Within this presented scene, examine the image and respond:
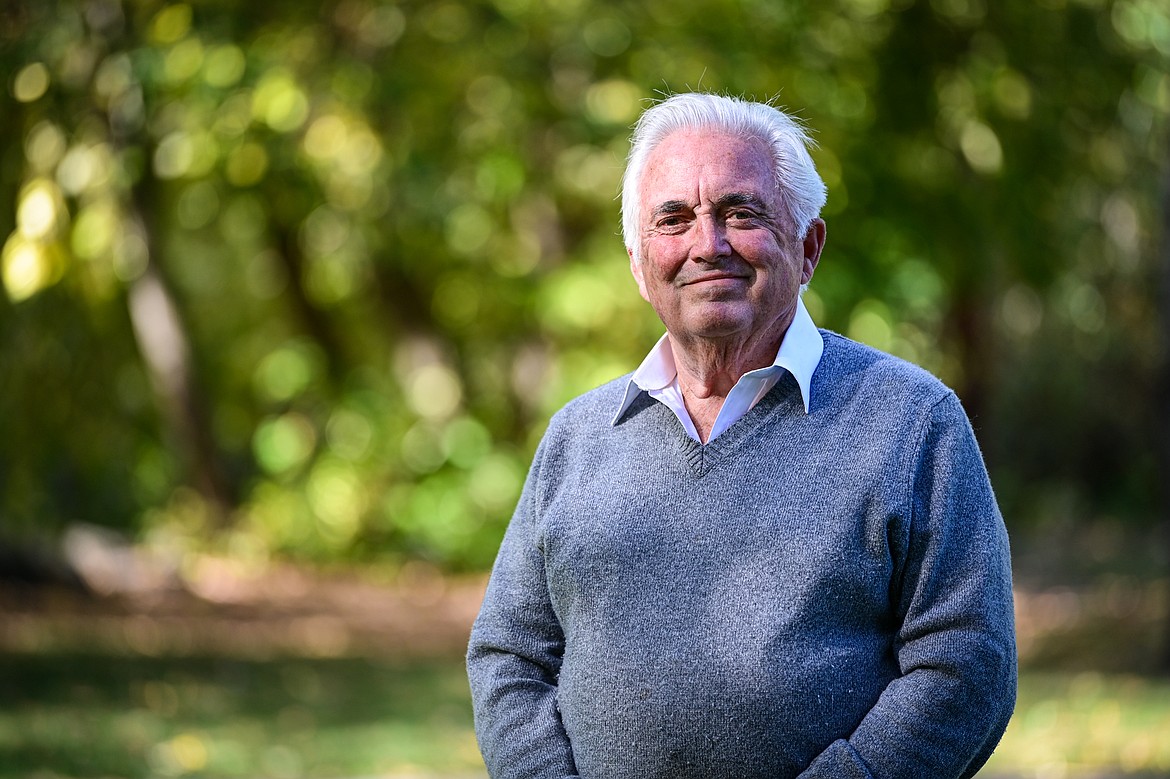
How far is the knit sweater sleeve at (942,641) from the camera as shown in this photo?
2.22 meters

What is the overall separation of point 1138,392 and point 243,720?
13537mm

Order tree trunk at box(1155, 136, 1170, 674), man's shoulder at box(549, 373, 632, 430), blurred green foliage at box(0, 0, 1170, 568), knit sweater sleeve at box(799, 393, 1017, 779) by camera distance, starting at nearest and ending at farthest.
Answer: knit sweater sleeve at box(799, 393, 1017, 779) < man's shoulder at box(549, 373, 632, 430) < blurred green foliage at box(0, 0, 1170, 568) < tree trunk at box(1155, 136, 1170, 674)

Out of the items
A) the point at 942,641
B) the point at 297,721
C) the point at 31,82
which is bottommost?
the point at 942,641

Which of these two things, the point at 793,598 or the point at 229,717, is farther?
the point at 229,717

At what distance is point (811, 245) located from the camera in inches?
100

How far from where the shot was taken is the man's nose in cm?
237

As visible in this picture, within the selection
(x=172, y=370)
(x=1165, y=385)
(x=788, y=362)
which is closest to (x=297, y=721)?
(x=1165, y=385)

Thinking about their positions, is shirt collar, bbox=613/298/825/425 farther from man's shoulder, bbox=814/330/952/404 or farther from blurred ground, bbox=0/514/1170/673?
blurred ground, bbox=0/514/1170/673

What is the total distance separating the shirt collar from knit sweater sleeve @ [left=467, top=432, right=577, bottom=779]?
24 centimetres

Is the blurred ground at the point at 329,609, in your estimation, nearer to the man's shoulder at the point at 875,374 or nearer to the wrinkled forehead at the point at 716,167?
the man's shoulder at the point at 875,374

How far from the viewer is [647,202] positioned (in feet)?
8.08

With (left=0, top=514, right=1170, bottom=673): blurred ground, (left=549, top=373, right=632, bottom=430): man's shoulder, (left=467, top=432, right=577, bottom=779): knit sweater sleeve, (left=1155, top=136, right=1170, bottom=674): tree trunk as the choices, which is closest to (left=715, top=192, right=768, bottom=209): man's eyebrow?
(left=549, top=373, right=632, bottom=430): man's shoulder

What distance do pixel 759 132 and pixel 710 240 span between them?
0.64ft

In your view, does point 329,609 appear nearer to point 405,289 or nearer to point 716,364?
point 405,289
